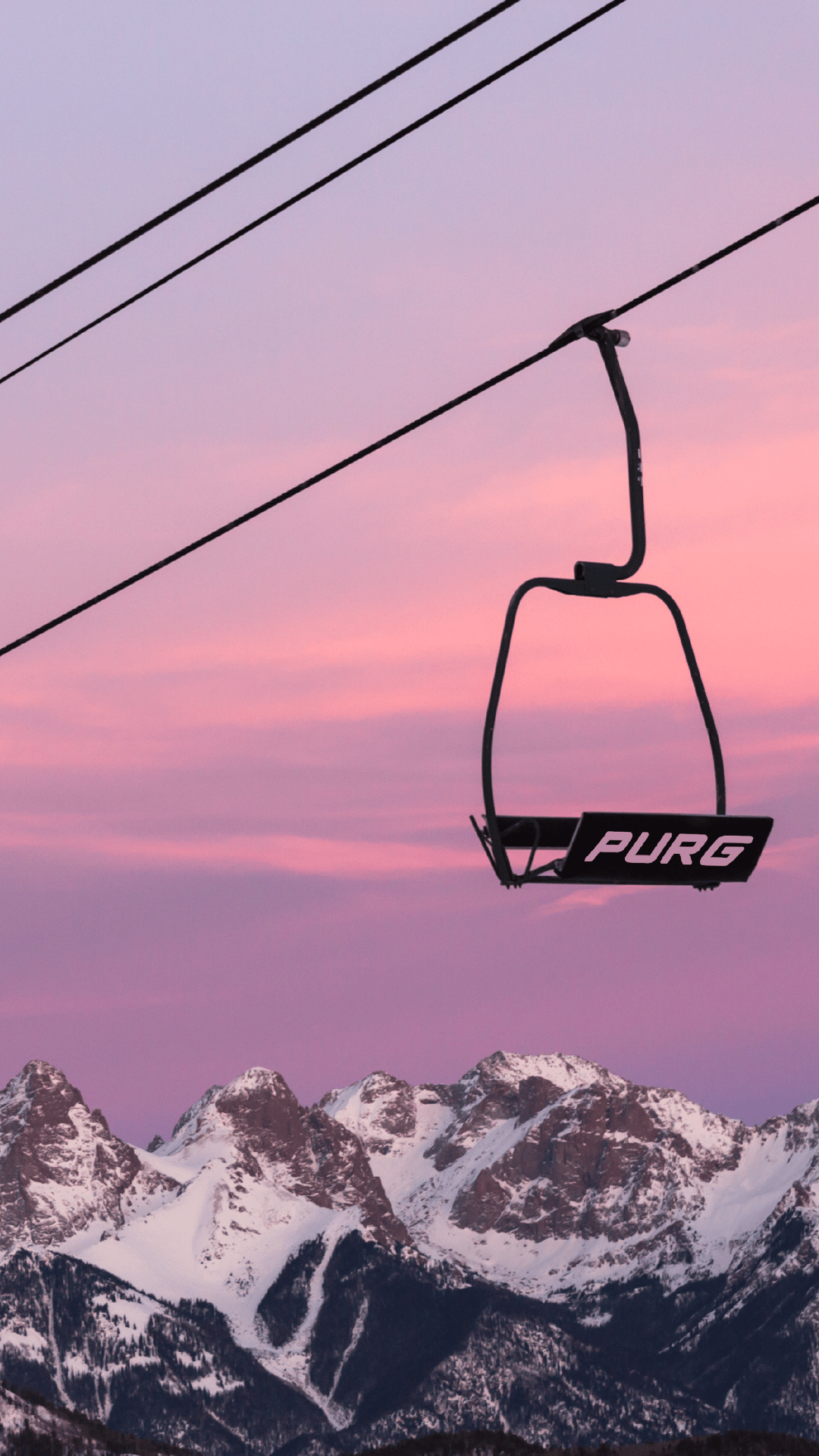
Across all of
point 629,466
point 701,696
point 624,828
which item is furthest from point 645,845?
point 629,466

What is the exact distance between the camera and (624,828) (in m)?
13.0

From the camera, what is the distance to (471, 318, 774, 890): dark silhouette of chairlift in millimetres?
13062

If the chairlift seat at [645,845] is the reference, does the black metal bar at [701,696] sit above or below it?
above

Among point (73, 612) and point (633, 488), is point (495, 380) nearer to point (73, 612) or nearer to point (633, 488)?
point (633, 488)

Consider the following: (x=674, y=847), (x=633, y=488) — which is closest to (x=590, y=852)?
(x=674, y=847)

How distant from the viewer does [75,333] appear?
15.4 metres

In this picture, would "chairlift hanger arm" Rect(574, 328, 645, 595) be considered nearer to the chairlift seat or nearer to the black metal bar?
the black metal bar

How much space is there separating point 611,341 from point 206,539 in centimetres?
343

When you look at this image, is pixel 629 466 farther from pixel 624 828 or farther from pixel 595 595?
pixel 624 828

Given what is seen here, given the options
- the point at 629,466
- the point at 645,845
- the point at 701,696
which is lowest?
the point at 645,845

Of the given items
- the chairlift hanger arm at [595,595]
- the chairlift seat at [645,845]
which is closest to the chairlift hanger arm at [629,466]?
the chairlift hanger arm at [595,595]

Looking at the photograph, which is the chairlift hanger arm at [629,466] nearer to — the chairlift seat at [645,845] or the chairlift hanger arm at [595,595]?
the chairlift hanger arm at [595,595]

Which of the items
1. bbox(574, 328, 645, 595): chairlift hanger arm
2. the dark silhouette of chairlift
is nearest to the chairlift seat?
the dark silhouette of chairlift

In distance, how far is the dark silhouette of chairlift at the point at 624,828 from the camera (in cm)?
1306
